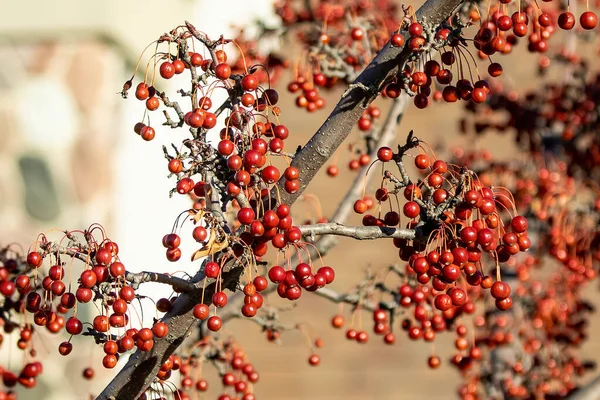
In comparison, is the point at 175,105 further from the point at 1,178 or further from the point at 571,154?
the point at 1,178

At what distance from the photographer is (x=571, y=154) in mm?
3857

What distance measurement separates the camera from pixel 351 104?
1813 mm

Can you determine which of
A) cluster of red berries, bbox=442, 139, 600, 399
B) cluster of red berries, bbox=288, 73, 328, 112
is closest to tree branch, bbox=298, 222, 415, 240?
cluster of red berries, bbox=288, 73, 328, 112

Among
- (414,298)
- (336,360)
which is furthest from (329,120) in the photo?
(336,360)

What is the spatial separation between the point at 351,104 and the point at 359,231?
256 millimetres

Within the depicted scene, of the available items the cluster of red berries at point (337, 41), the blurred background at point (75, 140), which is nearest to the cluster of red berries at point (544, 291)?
the cluster of red berries at point (337, 41)

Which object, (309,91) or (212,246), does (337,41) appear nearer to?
(309,91)

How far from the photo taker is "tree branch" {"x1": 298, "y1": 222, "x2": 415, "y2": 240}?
1.77 meters

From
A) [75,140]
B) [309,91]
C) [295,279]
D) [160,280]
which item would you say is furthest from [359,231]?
[75,140]

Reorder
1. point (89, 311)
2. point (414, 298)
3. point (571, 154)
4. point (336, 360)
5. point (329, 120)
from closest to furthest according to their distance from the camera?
point (329, 120)
point (414, 298)
point (571, 154)
point (89, 311)
point (336, 360)

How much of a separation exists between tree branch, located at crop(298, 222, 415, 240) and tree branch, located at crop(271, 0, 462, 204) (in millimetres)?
76

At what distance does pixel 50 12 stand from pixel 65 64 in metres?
0.30

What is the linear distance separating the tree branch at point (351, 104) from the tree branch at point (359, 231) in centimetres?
8

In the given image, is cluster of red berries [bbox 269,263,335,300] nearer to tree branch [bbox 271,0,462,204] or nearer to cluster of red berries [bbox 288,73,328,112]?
tree branch [bbox 271,0,462,204]
